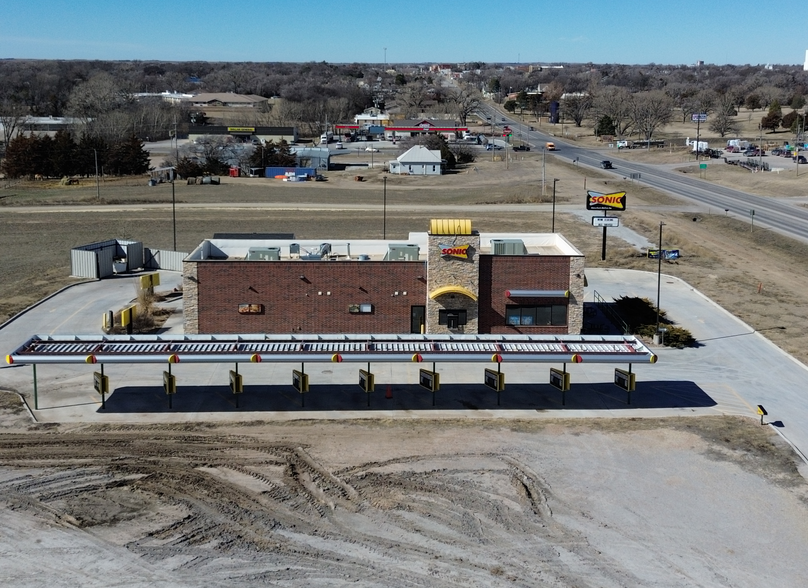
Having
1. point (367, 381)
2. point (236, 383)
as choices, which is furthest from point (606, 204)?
point (236, 383)

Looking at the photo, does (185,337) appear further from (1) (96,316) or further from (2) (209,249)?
(1) (96,316)

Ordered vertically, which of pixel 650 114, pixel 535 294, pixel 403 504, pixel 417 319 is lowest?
pixel 403 504

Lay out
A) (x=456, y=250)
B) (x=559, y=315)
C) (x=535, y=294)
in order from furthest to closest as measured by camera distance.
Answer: (x=559, y=315) → (x=535, y=294) → (x=456, y=250)

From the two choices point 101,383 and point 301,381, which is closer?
point 101,383

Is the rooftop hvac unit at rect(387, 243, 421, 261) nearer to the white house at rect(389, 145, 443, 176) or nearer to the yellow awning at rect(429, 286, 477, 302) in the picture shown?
the yellow awning at rect(429, 286, 477, 302)

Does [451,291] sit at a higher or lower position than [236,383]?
higher

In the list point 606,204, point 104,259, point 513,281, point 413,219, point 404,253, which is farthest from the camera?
point 413,219

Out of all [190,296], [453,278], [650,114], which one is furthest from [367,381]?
[650,114]

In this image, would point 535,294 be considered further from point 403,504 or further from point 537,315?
point 403,504
